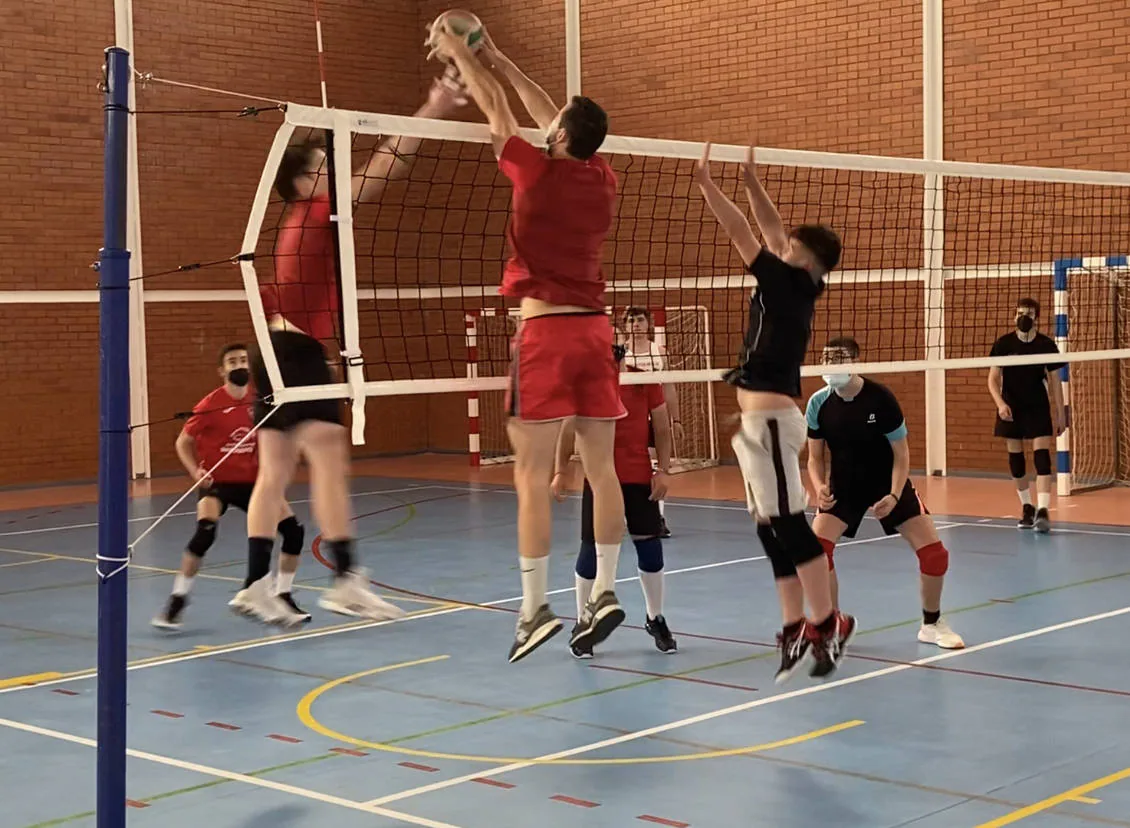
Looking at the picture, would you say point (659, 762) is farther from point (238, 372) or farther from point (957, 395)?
point (957, 395)

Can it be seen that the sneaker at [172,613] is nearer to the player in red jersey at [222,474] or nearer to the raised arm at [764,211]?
the player in red jersey at [222,474]

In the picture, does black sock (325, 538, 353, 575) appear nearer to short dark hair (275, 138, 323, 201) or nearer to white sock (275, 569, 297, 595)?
short dark hair (275, 138, 323, 201)

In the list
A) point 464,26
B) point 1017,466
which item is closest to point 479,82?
point 464,26

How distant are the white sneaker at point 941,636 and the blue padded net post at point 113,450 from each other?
4.77m

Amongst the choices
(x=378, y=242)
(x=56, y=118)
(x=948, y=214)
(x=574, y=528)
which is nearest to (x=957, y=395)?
(x=948, y=214)

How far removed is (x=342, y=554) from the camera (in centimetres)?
639

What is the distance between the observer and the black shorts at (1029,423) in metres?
11.9

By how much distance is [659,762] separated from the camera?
19.0 feet

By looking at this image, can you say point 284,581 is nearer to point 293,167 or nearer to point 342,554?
point 342,554

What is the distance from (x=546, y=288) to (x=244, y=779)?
2.11m

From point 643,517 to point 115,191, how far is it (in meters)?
4.20

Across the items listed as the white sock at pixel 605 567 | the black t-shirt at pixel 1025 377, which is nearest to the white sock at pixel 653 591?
the white sock at pixel 605 567

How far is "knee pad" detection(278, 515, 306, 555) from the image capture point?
8500 mm

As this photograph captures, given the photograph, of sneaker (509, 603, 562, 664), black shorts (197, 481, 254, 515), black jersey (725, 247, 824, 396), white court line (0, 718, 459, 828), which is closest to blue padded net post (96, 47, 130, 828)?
white court line (0, 718, 459, 828)
